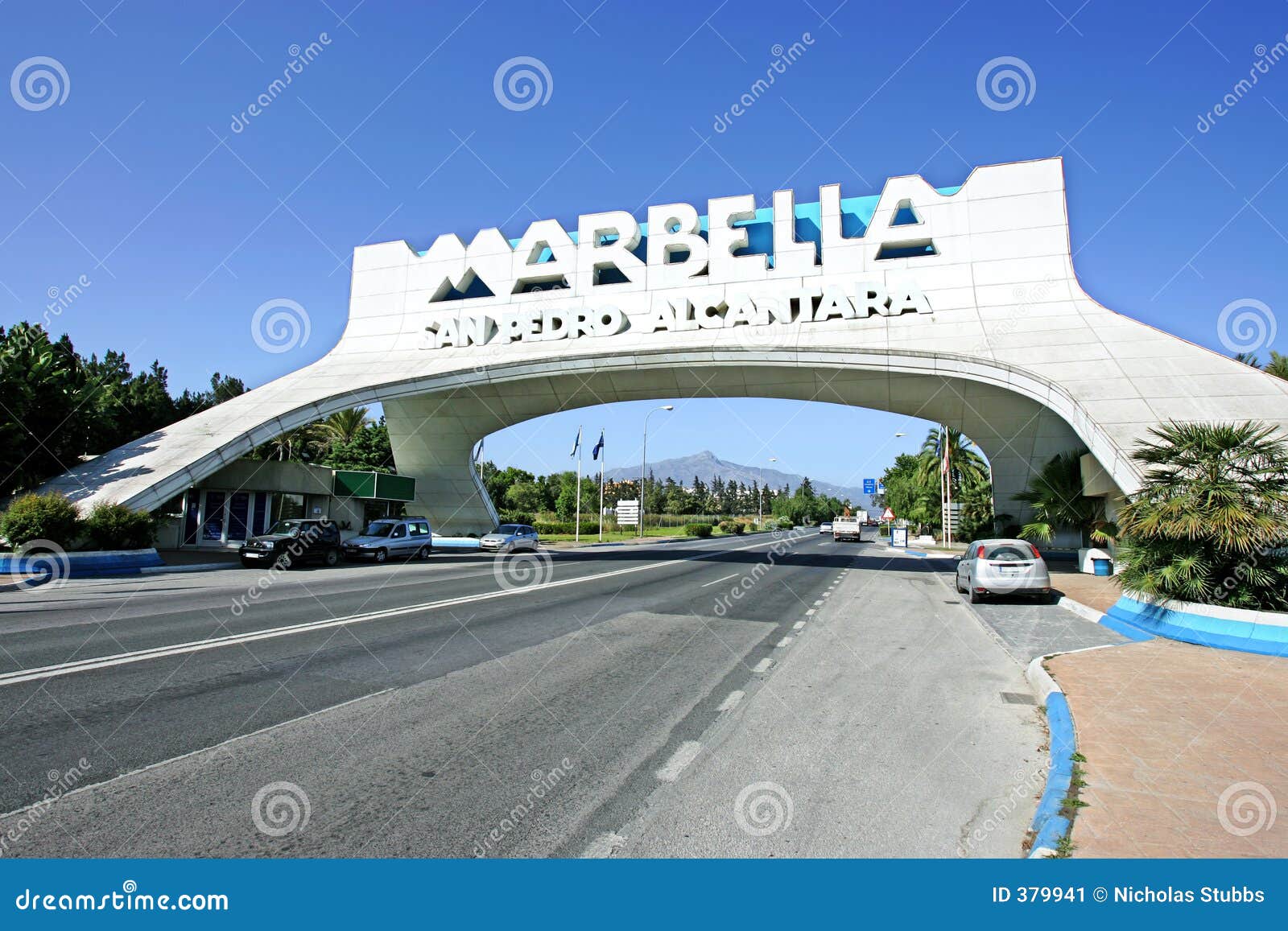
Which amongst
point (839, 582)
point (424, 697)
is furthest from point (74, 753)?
point (839, 582)

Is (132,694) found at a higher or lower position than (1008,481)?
lower

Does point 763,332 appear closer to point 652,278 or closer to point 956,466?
point 652,278

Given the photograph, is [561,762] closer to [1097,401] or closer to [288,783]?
[288,783]

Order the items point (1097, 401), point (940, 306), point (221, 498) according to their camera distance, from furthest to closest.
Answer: point (221, 498), point (940, 306), point (1097, 401)

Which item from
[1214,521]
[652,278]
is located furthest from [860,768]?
[652,278]

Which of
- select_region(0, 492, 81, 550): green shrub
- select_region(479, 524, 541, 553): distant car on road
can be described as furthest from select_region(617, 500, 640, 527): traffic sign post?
select_region(0, 492, 81, 550): green shrub

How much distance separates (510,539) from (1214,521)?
32.4 meters

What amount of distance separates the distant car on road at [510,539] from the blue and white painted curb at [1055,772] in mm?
32597

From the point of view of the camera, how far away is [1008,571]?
54.5 ft

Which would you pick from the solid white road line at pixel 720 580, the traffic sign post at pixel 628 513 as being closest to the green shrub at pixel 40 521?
the solid white road line at pixel 720 580

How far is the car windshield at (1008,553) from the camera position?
54.6ft

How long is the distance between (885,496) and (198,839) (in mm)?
103225

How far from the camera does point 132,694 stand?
21.5 ft

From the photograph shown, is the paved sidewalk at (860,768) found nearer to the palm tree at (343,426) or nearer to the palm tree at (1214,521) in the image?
the palm tree at (1214,521)
